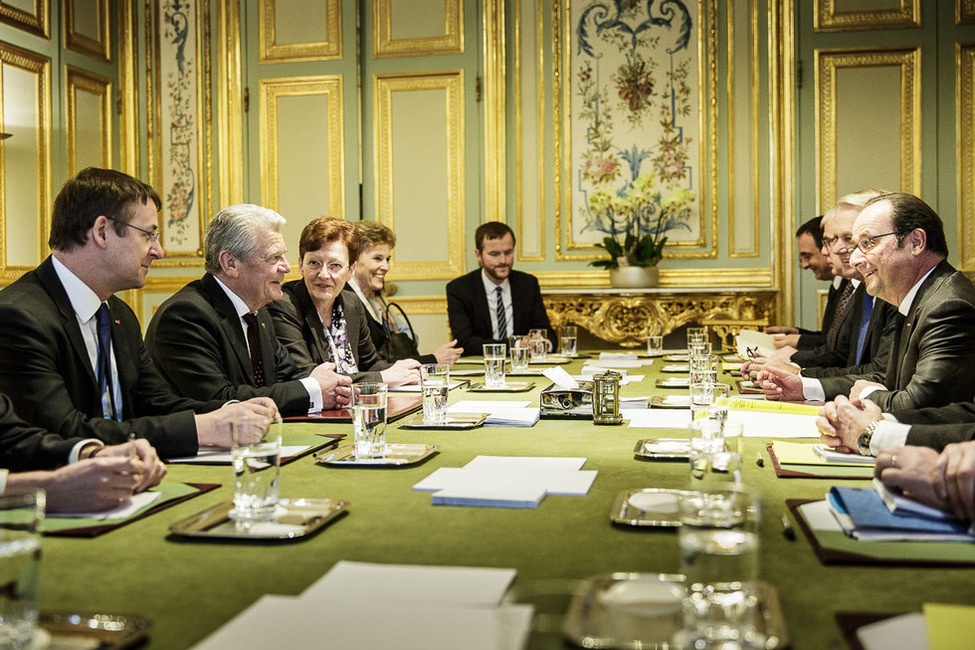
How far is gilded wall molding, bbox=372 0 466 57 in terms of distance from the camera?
268 inches

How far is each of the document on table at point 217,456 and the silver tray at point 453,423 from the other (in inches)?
16.5

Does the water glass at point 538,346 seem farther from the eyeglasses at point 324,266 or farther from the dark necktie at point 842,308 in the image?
the dark necktie at point 842,308

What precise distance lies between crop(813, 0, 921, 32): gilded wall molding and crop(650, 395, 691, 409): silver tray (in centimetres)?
437

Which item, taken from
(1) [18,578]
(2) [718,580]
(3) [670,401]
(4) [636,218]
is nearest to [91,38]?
(4) [636,218]

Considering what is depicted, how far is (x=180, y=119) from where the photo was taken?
284 inches

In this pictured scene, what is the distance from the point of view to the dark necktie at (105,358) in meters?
2.41

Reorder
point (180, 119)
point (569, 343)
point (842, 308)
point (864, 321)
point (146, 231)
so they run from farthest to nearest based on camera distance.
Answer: point (180, 119) < point (569, 343) < point (842, 308) < point (864, 321) < point (146, 231)

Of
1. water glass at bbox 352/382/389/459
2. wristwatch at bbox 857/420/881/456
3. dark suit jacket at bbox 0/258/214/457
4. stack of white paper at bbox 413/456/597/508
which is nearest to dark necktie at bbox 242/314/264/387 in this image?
dark suit jacket at bbox 0/258/214/457

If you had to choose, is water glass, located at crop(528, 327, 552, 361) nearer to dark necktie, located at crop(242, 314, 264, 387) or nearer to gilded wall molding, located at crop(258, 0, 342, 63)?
dark necktie, located at crop(242, 314, 264, 387)

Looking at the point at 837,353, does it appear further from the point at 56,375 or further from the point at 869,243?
the point at 56,375

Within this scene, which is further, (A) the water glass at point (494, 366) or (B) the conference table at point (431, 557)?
(A) the water glass at point (494, 366)

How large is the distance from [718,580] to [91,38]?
23.2ft

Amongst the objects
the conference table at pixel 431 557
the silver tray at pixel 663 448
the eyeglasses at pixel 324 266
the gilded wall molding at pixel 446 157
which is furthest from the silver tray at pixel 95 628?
the gilded wall molding at pixel 446 157

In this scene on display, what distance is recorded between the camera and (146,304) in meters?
7.32
